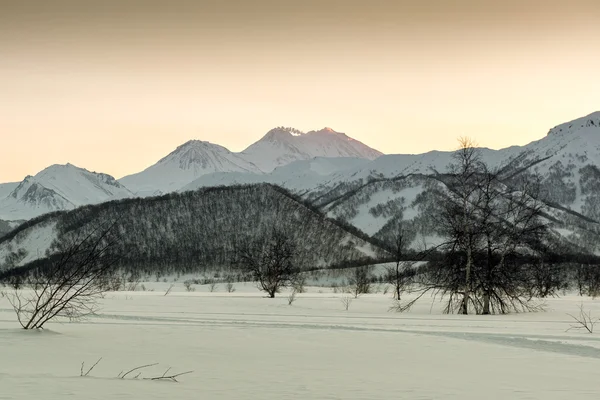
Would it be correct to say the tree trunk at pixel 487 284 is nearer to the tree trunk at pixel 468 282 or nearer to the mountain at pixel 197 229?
the tree trunk at pixel 468 282

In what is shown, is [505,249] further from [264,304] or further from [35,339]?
[35,339]

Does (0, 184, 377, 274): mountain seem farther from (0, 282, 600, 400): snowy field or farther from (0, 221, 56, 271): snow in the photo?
(0, 282, 600, 400): snowy field

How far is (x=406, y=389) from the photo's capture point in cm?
1258

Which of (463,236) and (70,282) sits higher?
(463,236)

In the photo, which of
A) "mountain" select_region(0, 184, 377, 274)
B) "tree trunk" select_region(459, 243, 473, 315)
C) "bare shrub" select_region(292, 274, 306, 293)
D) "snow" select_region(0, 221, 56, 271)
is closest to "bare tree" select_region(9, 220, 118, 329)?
"tree trunk" select_region(459, 243, 473, 315)

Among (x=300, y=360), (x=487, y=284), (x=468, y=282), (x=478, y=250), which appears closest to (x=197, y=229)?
(x=478, y=250)

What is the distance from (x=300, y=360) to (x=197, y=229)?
515 feet

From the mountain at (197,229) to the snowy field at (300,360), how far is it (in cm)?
12196

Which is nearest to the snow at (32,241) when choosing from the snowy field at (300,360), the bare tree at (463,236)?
the bare tree at (463,236)

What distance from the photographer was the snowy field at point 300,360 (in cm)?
1194

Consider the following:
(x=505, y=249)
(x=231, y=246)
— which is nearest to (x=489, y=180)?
(x=505, y=249)

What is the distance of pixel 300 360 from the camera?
1658 centimetres

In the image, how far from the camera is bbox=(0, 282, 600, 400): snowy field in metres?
11.9

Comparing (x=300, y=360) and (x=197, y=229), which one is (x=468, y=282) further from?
(x=197, y=229)
